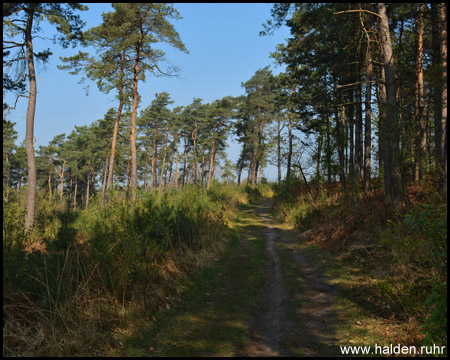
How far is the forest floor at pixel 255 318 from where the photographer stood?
4.04 m

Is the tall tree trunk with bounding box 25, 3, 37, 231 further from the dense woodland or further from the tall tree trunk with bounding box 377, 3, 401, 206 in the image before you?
Result: the tall tree trunk with bounding box 377, 3, 401, 206

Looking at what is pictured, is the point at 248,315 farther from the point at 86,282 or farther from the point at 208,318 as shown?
the point at 86,282

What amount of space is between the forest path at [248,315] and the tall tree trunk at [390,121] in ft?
12.1

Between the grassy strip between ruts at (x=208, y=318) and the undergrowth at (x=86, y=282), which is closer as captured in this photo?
the undergrowth at (x=86, y=282)

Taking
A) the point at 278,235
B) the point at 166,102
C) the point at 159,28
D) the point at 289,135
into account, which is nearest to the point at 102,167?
the point at 166,102

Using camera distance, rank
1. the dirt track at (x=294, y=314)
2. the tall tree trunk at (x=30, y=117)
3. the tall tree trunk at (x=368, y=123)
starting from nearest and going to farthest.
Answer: the dirt track at (x=294, y=314) < the tall tree trunk at (x=368, y=123) < the tall tree trunk at (x=30, y=117)

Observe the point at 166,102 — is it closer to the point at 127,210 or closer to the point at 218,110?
the point at 218,110

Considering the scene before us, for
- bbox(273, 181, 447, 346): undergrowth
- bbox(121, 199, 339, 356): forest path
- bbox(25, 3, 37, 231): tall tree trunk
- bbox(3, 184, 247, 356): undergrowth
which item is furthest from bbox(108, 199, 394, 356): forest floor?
bbox(25, 3, 37, 231): tall tree trunk

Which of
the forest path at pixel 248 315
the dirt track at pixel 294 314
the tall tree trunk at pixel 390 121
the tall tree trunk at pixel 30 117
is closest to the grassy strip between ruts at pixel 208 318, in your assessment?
the forest path at pixel 248 315

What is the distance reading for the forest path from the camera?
13.2 feet

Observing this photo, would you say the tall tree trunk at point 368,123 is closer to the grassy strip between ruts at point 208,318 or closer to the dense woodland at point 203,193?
the dense woodland at point 203,193

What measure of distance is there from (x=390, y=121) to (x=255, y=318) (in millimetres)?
7472

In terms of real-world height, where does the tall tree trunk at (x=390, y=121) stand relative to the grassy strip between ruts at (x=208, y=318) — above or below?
above

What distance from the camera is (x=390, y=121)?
9.04 meters
